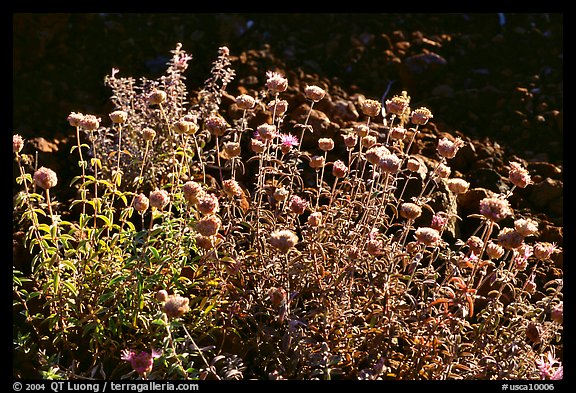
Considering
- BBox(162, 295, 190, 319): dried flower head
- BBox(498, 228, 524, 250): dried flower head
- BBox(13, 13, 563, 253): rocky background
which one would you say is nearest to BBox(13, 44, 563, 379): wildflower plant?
BBox(498, 228, 524, 250): dried flower head

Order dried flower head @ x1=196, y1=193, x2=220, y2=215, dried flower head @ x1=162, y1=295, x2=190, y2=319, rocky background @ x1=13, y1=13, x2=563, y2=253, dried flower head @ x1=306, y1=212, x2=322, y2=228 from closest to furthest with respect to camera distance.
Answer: dried flower head @ x1=162, y1=295, x2=190, y2=319
dried flower head @ x1=196, y1=193, x2=220, y2=215
dried flower head @ x1=306, y1=212, x2=322, y2=228
rocky background @ x1=13, y1=13, x2=563, y2=253

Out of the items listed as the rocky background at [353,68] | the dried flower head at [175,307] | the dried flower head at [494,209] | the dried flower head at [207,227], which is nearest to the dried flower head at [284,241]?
the dried flower head at [207,227]

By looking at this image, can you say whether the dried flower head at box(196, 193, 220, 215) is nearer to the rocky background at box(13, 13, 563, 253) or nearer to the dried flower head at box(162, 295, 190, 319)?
the dried flower head at box(162, 295, 190, 319)

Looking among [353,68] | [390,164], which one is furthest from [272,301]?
[353,68]

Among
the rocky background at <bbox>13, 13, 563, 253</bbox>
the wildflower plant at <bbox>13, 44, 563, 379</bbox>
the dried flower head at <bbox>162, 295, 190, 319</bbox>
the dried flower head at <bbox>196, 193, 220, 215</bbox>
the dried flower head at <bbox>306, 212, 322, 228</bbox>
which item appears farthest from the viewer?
the rocky background at <bbox>13, 13, 563, 253</bbox>

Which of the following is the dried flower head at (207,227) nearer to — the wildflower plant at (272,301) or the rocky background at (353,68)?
the wildflower plant at (272,301)

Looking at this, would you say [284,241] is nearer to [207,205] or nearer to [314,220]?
[207,205]

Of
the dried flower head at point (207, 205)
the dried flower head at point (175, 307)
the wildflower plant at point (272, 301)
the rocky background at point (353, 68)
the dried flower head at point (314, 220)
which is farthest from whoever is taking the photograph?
the rocky background at point (353, 68)

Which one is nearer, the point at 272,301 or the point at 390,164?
the point at 272,301

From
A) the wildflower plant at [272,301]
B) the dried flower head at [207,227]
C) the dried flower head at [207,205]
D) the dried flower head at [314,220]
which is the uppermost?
the dried flower head at [207,205]

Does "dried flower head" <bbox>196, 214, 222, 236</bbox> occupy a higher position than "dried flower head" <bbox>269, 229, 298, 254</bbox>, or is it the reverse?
"dried flower head" <bbox>269, 229, 298, 254</bbox>

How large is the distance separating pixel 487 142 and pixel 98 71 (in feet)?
10.9

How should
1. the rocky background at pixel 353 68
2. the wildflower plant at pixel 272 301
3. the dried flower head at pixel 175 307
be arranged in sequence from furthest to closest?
the rocky background at pixel 353 68 → the wildflower plant at pixel 272 301 → the dried flower head at pixel 175 307

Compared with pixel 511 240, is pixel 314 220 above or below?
below
